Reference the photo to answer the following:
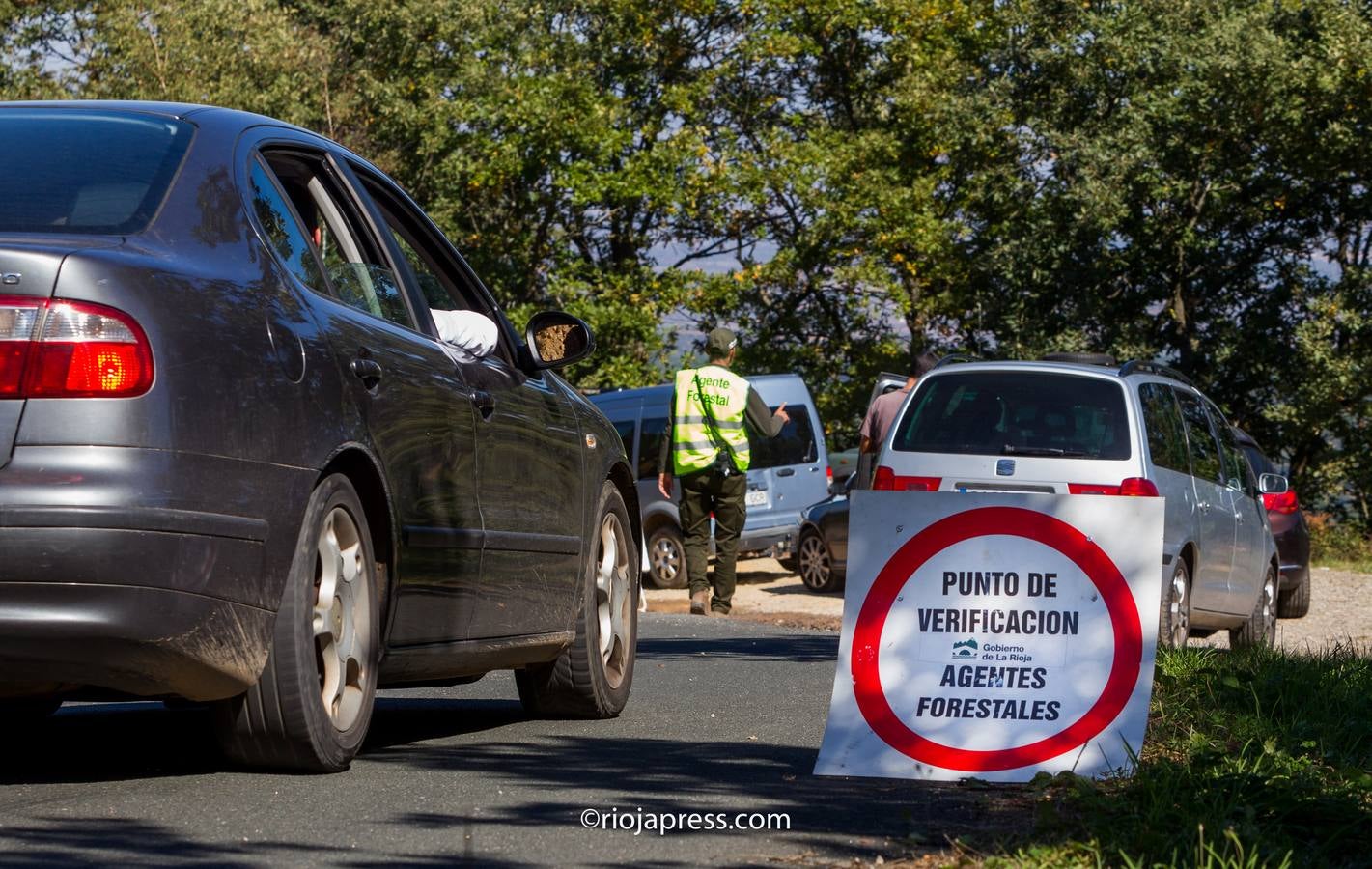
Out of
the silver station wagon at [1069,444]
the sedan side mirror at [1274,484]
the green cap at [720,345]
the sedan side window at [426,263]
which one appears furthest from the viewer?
the green cap at [720,345]

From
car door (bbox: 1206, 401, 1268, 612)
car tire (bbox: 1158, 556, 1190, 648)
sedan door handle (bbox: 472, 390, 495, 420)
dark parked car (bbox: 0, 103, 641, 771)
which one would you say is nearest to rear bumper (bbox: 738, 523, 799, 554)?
car door (bbox: 1206, 401, 1268, 612)

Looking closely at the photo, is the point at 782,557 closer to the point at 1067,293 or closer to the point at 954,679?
the point at 1067,293

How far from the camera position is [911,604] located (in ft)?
16.5

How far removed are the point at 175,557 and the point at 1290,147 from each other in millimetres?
27024

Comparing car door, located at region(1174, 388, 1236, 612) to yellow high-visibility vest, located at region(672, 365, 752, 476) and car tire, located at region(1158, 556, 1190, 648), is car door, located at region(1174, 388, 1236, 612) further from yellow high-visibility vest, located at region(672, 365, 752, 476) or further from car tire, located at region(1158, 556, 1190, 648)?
yellow high-visibility vest, located at region(672, 365, 752, 476)

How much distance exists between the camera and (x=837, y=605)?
61.1ft

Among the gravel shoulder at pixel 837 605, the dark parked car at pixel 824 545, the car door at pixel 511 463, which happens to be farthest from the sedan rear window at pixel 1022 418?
the dark parked car at pixel 824 545

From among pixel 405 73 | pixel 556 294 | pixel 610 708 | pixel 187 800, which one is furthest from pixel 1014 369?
pixel 405 73

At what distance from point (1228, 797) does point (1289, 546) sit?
14.5 m

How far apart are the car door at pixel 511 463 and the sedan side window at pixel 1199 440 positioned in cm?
638

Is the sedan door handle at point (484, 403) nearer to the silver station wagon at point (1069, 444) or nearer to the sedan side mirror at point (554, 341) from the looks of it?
the sedan side mirror at point (554, 341)

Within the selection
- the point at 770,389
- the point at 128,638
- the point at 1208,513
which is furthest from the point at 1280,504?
the point at 128,638

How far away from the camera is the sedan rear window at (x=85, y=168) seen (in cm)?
461

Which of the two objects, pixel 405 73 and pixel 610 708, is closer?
pixel 610 708
